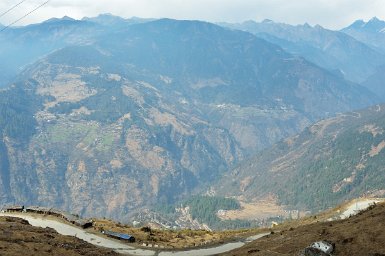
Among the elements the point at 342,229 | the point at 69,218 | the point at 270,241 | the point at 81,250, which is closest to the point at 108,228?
the point at 69,218

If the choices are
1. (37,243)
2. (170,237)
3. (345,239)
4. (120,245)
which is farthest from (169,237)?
(345,239)

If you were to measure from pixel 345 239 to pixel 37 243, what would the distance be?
126 feet

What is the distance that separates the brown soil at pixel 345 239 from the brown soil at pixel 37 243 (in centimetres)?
2169

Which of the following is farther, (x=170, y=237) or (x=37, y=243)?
(x=170, y=237)

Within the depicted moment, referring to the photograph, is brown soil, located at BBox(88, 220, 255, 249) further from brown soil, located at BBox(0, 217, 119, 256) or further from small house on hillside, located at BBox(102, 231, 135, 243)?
brown soil, located at BBox(0, 217, 119, 256)

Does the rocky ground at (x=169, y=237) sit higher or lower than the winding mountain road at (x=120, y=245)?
lower

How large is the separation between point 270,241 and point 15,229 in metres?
37.3

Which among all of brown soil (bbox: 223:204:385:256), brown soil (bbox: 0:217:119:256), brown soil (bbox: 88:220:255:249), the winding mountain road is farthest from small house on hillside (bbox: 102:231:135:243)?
brown soil (bbox: 223:204:385:256)

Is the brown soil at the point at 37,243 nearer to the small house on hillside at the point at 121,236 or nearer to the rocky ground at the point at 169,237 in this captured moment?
the small house on hillside at the point at 121,236

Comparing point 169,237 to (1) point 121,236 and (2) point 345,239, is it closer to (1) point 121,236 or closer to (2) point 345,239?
(1) point 121,236

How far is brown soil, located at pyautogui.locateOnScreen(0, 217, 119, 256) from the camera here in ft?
180

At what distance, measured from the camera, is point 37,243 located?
59469mm

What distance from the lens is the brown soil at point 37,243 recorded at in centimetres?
5484

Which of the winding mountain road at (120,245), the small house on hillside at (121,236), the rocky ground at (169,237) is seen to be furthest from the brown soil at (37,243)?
the rocky ground at (169,237)
